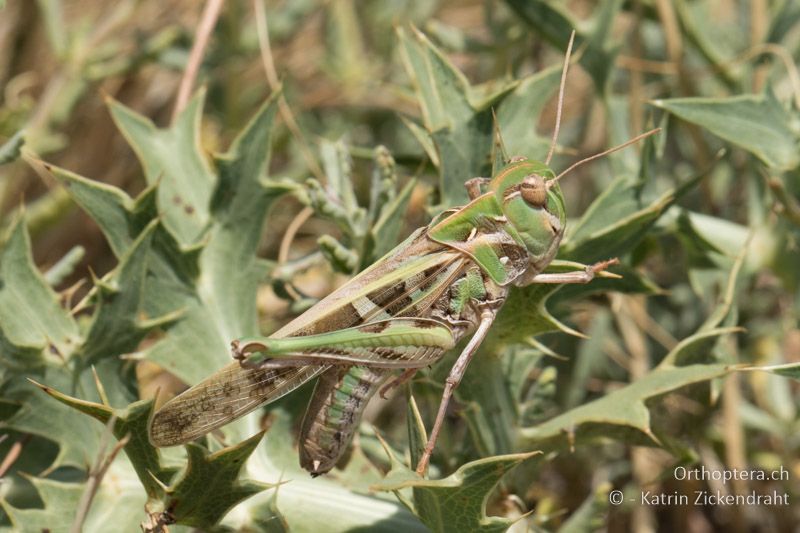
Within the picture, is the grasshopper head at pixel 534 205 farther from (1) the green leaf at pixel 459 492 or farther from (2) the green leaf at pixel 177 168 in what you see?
(2) the green leaf at pixel 177 168

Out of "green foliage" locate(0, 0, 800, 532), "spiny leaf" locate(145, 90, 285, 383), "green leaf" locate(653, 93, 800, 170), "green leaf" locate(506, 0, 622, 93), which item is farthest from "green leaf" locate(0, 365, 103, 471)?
"green leaf" locate(506, 0, 622, 93)

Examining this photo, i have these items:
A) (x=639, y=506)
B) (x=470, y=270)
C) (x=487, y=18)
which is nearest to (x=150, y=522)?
(x=470, y=270)

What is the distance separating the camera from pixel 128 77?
9.05ft

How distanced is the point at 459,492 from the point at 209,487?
323mm

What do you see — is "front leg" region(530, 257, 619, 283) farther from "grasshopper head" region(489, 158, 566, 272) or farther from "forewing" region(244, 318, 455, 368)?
"forewing" region(244, 318, 455, 368)

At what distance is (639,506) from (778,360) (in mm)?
507

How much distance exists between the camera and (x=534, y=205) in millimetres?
1260

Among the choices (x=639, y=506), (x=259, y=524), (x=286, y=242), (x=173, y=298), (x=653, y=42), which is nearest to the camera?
(x=259, y=524)

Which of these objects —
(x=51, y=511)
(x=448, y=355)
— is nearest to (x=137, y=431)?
(x=51, y=511)

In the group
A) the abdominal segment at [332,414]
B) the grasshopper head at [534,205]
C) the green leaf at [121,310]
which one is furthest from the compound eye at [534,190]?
the green leaf at [121,310]

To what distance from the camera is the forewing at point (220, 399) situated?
1.12 metres

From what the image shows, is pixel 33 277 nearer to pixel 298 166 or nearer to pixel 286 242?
pixel 286 242

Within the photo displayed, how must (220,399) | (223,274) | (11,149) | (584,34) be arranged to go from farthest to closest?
(584,34), (223,274), (11,149), (220,399)

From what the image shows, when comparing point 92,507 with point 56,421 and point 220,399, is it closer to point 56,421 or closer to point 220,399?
point 56,421
